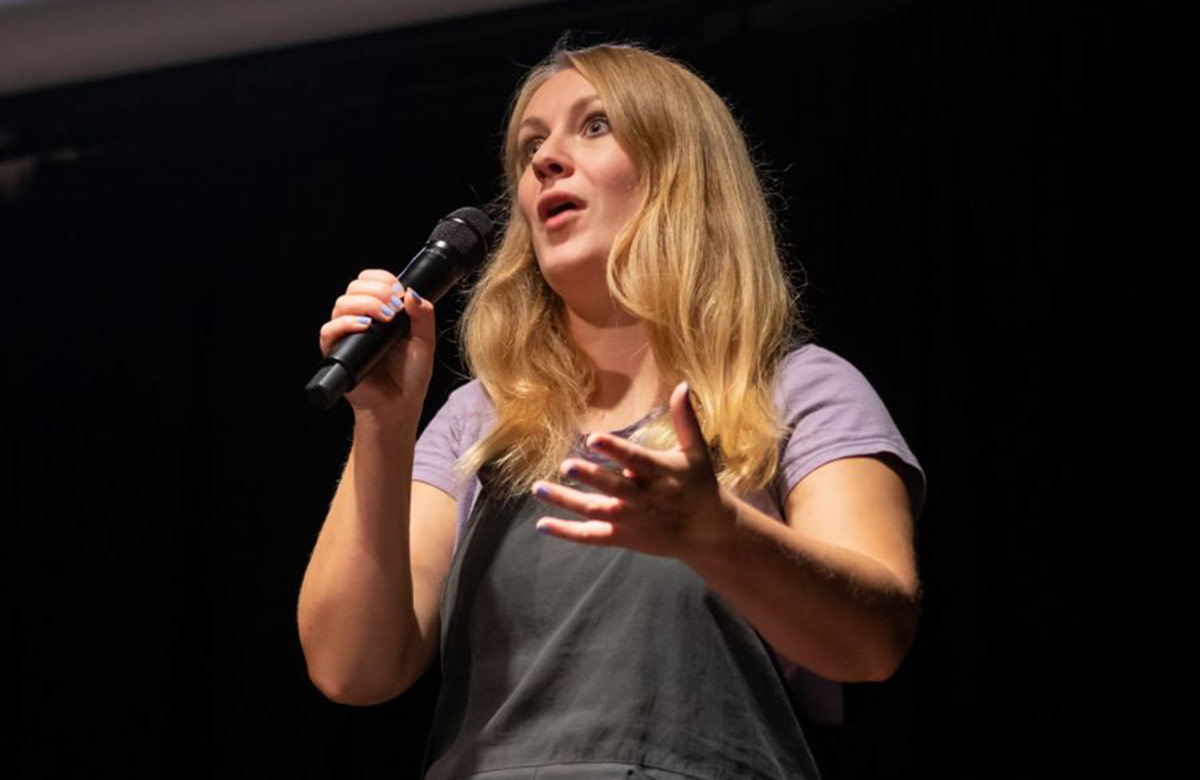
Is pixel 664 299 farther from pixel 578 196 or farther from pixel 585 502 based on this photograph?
pixel 585 502

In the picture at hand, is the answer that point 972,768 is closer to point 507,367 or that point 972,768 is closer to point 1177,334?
point 1177,334

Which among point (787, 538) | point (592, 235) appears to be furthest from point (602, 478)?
point (592, 235)

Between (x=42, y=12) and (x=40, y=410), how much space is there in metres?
0.72

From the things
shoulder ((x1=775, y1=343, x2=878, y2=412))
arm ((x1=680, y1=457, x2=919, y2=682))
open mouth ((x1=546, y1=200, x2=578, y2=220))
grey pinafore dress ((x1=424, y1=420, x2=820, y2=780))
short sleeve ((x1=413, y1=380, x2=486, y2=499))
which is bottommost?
grey pinafore dress ((x1=424, y1=420, x2=820, y2=780))

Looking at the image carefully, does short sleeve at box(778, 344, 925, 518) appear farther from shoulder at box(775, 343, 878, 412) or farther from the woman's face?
the woman's face

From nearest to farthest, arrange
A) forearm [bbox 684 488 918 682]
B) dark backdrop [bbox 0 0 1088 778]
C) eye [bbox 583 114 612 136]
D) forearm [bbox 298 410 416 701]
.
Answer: forearm [bbox 684 488 918 682]
forearm [bbox 298 410 416 701]
eye [bbox 583 114 612 136]
dark backdrop [bbox 0 0 1088 778]

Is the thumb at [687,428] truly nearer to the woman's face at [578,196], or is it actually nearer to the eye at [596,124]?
the woman's face at [578,196]

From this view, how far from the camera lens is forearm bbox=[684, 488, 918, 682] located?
1.03m

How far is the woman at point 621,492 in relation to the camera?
1.11 m

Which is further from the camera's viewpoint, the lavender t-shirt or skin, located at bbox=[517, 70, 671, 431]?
skin, located at bbox=[517, 70, 671, 431]

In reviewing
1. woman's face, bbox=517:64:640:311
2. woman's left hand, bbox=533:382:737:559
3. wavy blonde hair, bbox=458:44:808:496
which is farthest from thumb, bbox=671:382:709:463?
woman's face, bbox=517:64:640:311

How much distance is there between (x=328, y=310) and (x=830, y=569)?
1.57 meters

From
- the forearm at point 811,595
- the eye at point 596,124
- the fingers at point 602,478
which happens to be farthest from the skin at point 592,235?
the fingers at point 602,478

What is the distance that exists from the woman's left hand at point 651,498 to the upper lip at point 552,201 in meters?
0.53
